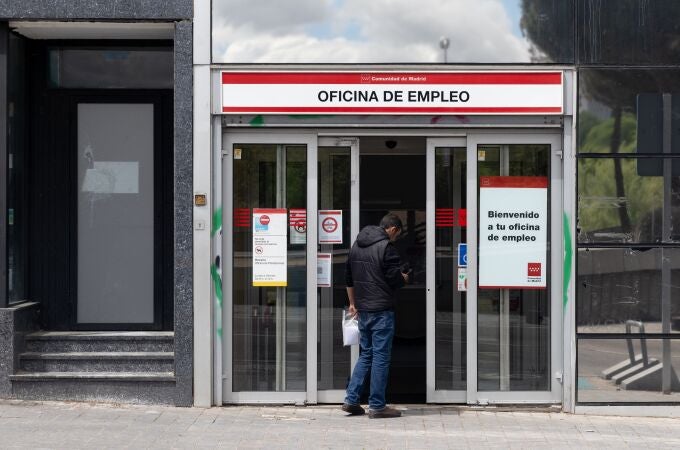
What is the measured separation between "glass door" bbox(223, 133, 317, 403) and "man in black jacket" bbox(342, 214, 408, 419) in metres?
0.59

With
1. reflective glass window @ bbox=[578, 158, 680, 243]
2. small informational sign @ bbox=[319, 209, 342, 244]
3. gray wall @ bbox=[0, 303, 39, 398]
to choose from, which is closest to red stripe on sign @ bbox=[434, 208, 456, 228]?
small informational sign @ bbox=[319, 209, 342, 244]

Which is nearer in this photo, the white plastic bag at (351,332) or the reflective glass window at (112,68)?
the white plastic bag at (351,332)

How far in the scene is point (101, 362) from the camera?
9906 mm

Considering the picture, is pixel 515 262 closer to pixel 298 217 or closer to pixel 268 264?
pixel 298 217

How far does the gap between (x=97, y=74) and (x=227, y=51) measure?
61.5 inches

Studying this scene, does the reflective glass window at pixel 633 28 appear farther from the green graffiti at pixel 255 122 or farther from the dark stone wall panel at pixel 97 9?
the dark stone wall panel at pixel 97 9

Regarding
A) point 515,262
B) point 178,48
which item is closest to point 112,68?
point 178,48

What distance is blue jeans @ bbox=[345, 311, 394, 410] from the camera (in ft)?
30.2

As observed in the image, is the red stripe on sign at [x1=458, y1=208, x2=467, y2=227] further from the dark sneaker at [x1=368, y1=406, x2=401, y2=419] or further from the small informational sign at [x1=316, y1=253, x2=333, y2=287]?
the dark sneaker at [x1=368, y1=406, x2=401, y2=419]

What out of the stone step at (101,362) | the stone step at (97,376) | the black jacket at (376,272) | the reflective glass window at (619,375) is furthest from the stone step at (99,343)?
the reflective glass window at (619,375)

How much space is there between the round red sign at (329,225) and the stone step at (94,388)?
1.94m

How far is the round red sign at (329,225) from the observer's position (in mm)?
9805

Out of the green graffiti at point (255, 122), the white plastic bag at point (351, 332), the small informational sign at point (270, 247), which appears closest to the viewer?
the white plastic bag at point (351, 332)

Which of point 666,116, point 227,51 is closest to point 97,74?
point 227,51
